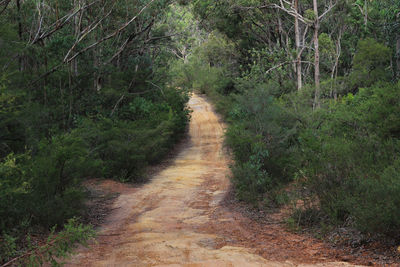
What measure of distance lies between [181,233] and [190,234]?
9.4 inches

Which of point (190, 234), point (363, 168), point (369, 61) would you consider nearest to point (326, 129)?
point (363, 168)

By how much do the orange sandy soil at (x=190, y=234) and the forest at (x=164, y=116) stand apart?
67cm

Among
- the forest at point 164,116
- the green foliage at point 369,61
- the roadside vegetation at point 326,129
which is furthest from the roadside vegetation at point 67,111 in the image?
the green foliage at point 369,61

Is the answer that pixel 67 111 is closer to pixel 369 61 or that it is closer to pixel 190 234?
pixel 190 234

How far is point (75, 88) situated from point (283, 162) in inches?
386

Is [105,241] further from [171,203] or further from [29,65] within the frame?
[29,65]

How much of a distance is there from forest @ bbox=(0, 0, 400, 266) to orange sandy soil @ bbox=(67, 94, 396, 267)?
67cm

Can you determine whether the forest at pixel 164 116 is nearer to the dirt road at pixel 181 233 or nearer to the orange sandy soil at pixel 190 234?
the orange sandy soil at pixel 190 234

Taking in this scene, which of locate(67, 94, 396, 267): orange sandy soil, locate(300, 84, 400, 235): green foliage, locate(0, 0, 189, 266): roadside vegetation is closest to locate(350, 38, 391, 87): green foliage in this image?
locate(0, 0, 189, 266): roadside vegetation

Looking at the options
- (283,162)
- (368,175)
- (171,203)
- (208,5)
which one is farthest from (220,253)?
(208,5)

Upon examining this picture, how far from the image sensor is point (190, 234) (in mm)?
9188

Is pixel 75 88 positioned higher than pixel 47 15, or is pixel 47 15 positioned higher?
pixel 47 15

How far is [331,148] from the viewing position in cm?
921

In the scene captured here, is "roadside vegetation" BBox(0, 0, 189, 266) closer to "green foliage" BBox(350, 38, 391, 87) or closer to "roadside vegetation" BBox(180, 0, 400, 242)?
"roadside vegetation" BBox(180, 0, 400, 242)
